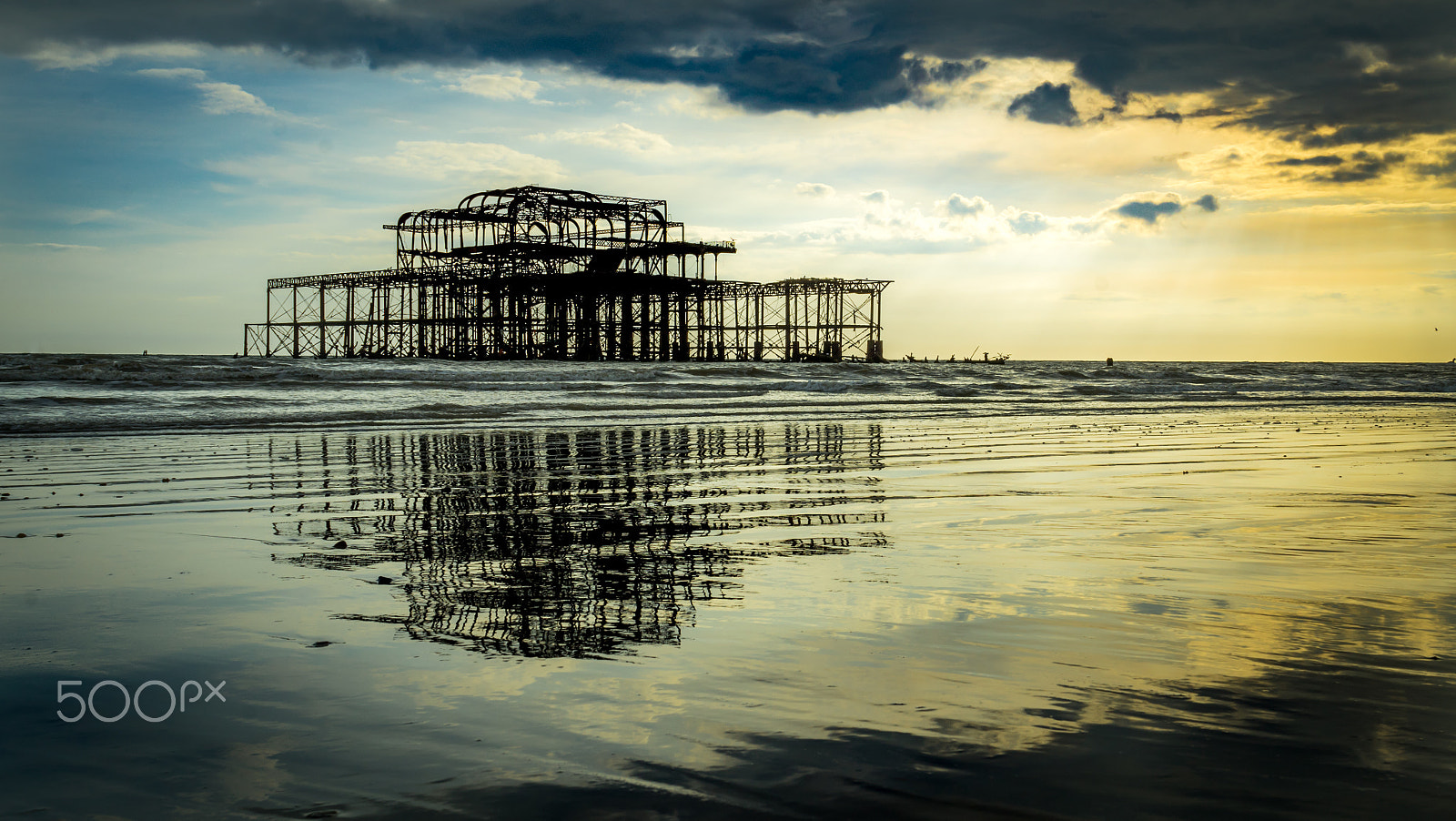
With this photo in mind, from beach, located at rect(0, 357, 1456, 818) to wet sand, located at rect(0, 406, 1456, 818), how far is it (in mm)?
16

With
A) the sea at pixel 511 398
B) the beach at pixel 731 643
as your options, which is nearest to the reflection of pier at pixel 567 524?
the beach at pixel 731 643

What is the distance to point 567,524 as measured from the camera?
603cm

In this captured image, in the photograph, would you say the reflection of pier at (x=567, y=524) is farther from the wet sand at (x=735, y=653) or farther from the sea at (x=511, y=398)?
the sea at (x=511, y=398)

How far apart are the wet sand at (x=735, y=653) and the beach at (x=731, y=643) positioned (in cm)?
2

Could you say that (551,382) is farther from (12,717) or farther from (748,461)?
(12,717)

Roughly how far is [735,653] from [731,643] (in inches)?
4.7

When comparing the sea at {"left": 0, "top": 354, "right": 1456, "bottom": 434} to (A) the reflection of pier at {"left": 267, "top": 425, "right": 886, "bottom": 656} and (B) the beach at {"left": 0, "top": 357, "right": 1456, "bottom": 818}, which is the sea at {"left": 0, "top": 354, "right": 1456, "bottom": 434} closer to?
(A) the reflection of pier at {"left": 267, "top": 425, "right": 886, "bottom": 656}

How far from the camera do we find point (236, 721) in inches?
102

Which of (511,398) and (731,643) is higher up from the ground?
(511,398)

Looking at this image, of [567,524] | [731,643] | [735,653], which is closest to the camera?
[735,653]

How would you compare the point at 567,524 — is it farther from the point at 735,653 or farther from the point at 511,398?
the point at 511,398

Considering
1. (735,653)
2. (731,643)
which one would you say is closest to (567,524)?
(731,643)

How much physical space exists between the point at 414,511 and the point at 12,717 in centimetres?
394

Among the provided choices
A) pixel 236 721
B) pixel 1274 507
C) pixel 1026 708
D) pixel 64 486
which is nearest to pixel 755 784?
pixel 1026 708
